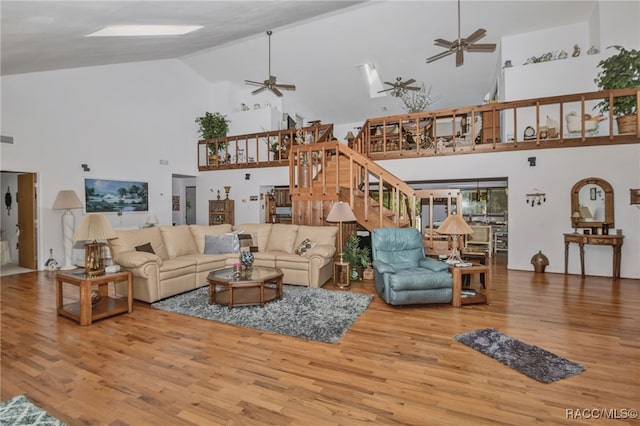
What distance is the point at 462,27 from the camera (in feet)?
24.6

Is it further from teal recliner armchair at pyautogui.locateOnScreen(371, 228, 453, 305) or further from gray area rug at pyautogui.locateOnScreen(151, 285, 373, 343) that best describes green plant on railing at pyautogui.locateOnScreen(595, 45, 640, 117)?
gray area rug at pyautogui.locateOnScreen(151, 285, 373, 343)

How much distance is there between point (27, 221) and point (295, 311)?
688cm

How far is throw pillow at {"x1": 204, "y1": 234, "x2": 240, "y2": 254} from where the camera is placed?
560cm

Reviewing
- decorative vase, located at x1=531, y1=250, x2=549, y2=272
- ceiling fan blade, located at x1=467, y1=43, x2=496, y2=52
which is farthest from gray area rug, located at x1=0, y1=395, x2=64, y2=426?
decorative vase, located at x1=531, y1=250, x2=549, y2=272

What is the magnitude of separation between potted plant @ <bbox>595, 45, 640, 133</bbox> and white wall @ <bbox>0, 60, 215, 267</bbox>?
10.7 meters

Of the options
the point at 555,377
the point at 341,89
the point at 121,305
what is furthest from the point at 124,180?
the point at 555,377

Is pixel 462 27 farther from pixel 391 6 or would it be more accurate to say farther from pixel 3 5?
pixel 3 5

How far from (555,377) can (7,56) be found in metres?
7.05

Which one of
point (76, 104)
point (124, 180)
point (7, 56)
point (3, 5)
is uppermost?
point (76, 104)

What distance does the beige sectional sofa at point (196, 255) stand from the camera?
4.34 meters

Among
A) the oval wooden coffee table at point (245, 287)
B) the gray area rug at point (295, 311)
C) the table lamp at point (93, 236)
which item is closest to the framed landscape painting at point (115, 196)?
the table lamp at point (93, 236)

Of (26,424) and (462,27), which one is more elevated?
(462,27)

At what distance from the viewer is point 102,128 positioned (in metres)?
7.78

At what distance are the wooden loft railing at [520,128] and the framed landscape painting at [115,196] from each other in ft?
19.9
